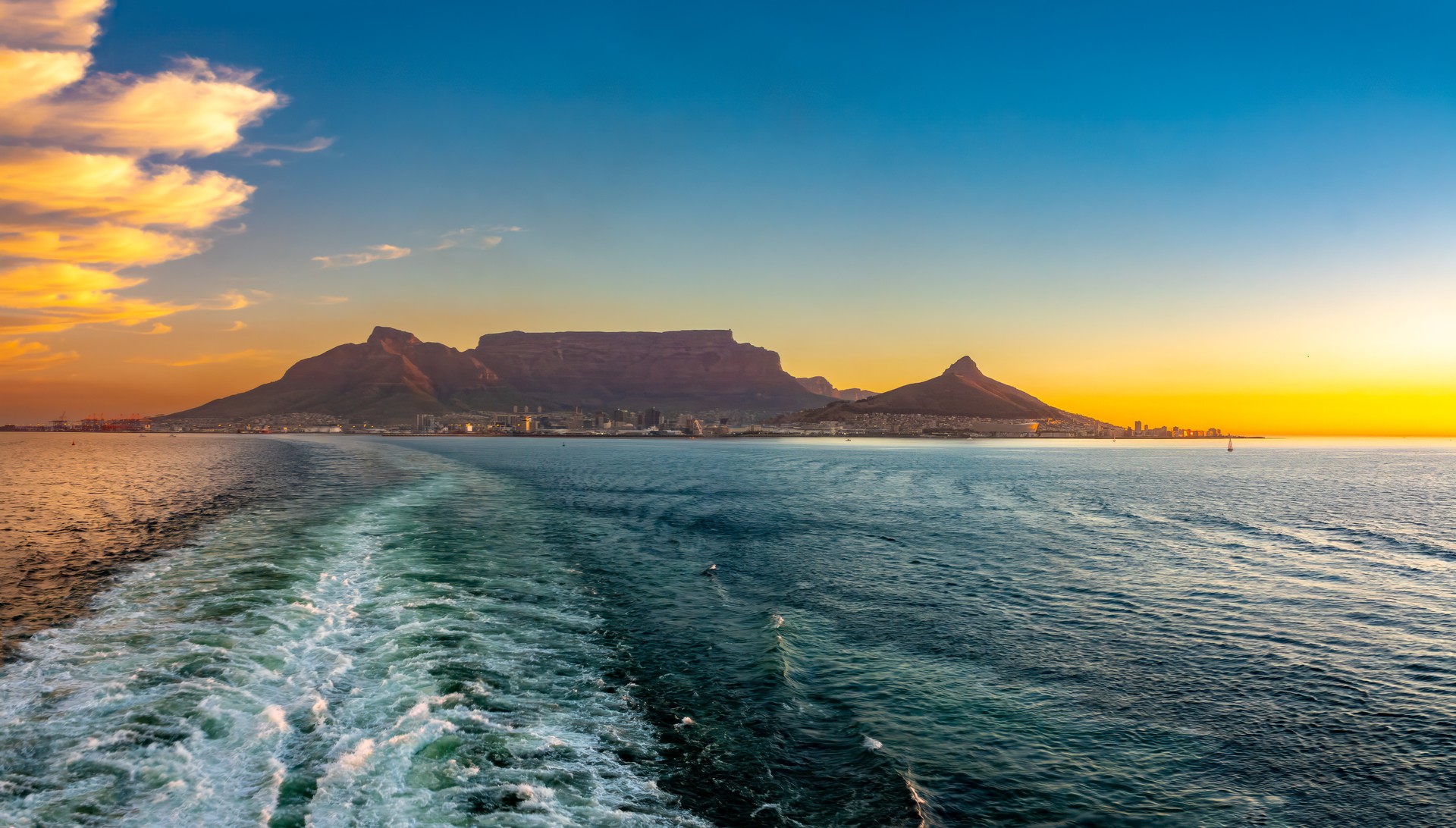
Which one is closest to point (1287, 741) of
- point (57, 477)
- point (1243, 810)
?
point (1243, 810)

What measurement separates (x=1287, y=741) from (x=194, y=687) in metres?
25.4

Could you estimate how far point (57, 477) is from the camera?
298 ft

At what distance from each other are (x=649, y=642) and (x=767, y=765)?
28.6ft

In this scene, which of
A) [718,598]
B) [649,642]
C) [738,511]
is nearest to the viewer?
[649,642]

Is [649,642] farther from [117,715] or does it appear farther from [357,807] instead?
[117,715]

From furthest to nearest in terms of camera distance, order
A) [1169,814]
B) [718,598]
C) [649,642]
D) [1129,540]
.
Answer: [1129,540] → [718,598] → [649,642] → [1169,814]

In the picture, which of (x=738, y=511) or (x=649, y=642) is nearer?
(x=649, y=642)

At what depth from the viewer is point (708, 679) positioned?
19.6m

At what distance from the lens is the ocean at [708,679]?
43.0 ft

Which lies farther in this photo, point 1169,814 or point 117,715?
point 117,715

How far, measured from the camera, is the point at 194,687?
16766 millimetres

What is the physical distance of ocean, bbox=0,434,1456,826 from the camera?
1311 centimetres

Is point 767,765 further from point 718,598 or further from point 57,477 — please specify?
point 57,477

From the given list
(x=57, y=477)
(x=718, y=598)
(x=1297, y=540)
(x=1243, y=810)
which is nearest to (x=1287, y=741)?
(x=1243, y=810)
